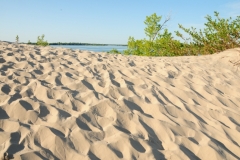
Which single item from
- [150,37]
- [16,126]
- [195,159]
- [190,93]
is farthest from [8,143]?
[150,37]

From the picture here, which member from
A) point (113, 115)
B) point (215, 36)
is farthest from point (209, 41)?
point (113, 115)

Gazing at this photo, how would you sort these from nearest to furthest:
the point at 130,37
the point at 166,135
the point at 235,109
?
1. the point at 166,135
2. the point at 235,109
3. the point at 130,37

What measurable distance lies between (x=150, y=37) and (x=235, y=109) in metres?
18.4

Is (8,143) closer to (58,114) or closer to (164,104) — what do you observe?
(58,114)

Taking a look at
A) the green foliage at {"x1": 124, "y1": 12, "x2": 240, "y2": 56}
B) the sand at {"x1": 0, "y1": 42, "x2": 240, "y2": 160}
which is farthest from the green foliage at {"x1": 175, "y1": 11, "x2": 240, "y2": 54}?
the sand at {"x1": 0, "y1": 42, "x2": 240, "y2": 160}

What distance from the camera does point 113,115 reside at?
2.73 meters

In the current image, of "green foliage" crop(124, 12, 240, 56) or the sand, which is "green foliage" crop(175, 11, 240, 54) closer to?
"green foliage" crop(124, 12, 240, 56)

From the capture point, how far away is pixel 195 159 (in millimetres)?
2148

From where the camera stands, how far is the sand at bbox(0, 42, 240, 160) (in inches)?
84.2

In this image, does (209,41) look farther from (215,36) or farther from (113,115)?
(113,115)

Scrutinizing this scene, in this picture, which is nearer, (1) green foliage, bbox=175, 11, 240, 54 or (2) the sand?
(2) the sand

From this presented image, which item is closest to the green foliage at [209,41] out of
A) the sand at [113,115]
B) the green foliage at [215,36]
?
the green foliage at [215,36]

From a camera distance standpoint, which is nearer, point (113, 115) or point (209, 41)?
point (113, 115)

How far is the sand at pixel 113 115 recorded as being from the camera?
7.02ft
